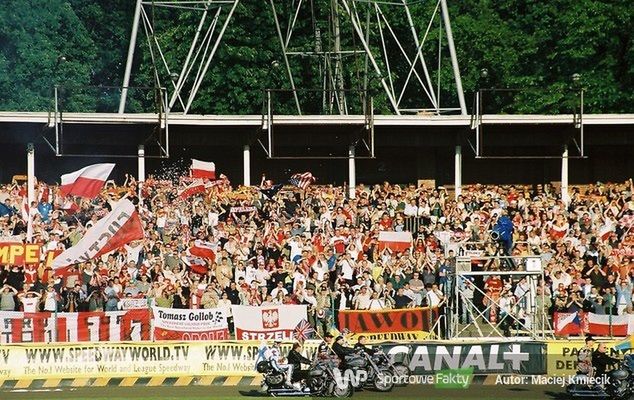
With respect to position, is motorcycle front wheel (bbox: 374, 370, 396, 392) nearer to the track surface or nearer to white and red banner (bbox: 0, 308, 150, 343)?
the track surface

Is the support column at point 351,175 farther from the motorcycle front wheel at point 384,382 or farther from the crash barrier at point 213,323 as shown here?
the motorcycle front wheel at point 384,382

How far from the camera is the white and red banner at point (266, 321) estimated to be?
34656 mm

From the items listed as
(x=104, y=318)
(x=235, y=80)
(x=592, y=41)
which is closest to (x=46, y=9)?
(x=235, y=80)

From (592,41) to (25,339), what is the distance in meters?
30.9

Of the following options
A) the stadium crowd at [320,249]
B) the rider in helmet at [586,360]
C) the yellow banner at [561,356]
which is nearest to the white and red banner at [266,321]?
the stadium crowd at [320,249]

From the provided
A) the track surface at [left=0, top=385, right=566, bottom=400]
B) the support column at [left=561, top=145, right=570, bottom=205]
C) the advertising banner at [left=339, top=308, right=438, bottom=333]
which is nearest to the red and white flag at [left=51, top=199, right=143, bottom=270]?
the track surface at [left=0, top=385, right=566, bottom=400]

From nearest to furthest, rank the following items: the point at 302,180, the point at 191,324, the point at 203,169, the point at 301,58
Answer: the point at 191,324 → the point at 302,180 → the point at 203,169 → the point at 301,58

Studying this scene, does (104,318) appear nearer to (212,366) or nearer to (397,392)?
(212,366)

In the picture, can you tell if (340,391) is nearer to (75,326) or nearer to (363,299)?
(363,299)

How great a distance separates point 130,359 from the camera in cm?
3325

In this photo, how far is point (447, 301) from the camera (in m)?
35.2

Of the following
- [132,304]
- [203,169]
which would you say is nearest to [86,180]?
[203,169]

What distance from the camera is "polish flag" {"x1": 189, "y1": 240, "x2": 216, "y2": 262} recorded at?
36.8m

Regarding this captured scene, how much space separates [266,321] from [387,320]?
278cm
